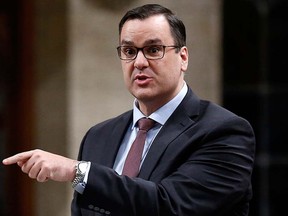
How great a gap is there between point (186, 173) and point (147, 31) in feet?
2.21

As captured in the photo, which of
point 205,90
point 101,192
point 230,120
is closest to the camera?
point 101,192

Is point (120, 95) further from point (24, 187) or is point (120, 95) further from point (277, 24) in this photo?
point (277, 24)

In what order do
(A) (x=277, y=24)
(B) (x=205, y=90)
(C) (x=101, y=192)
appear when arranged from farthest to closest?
(A) (x=277, y=24)
(B) (x=205, y=90)
(C) (x=101, y=192)

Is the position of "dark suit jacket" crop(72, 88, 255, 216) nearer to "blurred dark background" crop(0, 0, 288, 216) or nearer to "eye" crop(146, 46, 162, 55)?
"eye" crop(146, 46, 162, 55)

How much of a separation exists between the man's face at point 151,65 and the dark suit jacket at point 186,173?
0.45 feet

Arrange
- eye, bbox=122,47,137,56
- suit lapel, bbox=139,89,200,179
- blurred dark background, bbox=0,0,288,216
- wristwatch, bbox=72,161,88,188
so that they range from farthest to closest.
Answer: blurred dark background, bbox=0,0,288,216 < eye, bbox=122,47,137,56 < suit lapel, bbox=139,89,200,179 < wristwatch, bbox=72,161,88,188

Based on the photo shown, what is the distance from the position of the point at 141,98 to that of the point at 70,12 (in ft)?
11.3

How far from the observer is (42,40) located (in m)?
7.52

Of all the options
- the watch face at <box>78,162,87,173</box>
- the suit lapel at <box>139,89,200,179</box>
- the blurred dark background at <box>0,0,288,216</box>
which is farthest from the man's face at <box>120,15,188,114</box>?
the blurred dark background at <box>0,0,288,216</box>

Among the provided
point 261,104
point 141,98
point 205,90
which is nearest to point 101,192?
point 141,98

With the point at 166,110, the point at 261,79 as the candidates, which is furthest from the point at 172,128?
the point at 261,79

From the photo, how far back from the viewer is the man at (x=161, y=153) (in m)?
3.61

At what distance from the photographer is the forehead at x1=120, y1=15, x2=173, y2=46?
3.94 m

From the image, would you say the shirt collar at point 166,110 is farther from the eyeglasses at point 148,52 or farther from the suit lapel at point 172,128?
the eyeglasses at point 148,52
